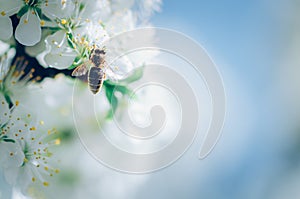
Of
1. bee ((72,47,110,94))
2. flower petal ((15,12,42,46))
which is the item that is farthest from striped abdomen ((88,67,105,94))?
flower petal ((15,12,42,46))

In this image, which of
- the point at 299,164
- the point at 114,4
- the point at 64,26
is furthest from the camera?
the point at 299,164

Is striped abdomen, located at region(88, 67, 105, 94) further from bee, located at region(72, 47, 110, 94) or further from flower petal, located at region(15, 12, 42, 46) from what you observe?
flower petal, located at region(15, 12, 42, 46)

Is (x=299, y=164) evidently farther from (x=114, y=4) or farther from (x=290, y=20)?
(x=114, y=4)

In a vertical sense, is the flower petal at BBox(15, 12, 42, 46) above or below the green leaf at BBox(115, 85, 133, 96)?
above

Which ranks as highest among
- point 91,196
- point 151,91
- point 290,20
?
point 290,20

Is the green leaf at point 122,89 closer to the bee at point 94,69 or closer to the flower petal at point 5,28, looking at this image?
the bee at point 94,69

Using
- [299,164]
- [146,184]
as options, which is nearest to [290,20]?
[299,164]
